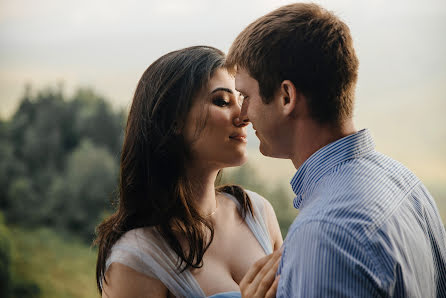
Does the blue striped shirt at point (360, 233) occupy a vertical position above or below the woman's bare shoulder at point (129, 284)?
above

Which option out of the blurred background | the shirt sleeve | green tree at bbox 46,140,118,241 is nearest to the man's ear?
the shirt sleeve

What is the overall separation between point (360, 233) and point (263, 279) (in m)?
0.28

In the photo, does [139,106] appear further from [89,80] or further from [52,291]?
[52,291]

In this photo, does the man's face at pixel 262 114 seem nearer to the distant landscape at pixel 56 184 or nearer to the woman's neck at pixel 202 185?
the woman's neck at pixel 202 185

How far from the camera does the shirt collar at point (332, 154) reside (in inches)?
40.5

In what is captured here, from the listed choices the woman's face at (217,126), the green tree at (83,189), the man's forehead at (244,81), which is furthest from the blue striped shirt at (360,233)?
the green tree at (83,189)

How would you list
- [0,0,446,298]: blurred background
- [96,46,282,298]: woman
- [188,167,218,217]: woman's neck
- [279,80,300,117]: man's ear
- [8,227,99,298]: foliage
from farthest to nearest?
[8,227,99,298]: foliage
[0,0,446,298]: blurred background
[188,167,218,217]: woman's neck
[96,46,282,298]: woman
[279,80,300,117]: man's ear

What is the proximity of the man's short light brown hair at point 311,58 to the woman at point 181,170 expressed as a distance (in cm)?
39

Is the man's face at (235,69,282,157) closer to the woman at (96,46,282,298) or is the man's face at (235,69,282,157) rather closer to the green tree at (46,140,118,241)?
the woman at (96,46,282,298)

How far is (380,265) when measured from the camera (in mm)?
871

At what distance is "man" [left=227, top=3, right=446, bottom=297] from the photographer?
864 mm

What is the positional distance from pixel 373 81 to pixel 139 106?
2096 mm

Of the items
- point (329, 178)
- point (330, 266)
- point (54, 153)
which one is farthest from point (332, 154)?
point (54, 153)

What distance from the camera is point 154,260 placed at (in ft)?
4.59
